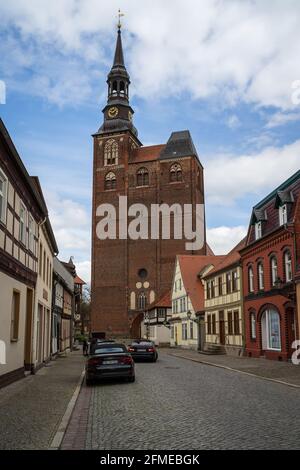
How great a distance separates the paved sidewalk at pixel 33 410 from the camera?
323 inches

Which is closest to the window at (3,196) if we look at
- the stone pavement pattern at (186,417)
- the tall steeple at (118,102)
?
the stone pavement pattern at (186,417)

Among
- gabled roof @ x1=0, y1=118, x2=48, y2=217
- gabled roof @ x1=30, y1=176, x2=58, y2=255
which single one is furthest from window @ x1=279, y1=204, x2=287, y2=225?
gabled roof @ x1=0, y1=118, x2=48, y2=217

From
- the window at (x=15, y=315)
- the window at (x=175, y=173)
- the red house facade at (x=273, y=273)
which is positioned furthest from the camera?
the window at (x=175, y=173)

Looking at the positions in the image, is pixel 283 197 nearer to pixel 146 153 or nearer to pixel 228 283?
pixel 228 283

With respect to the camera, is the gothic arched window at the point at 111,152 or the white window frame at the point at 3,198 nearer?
the white window frame at the point at 3,198

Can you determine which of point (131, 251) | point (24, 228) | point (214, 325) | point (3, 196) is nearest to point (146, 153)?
point (131, 251)

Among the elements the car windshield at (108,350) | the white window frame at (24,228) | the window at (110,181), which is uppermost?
the window at (110,181)

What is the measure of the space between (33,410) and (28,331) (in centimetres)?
948

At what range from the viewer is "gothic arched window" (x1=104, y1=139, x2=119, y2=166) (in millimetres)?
74125

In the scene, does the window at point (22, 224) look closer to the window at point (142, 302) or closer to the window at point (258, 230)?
the window at point (258, 230)

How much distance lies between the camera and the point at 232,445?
7.59 metres

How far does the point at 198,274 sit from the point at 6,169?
35.1 metres

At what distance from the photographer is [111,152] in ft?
244

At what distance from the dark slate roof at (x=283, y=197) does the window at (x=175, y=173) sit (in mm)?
44396
